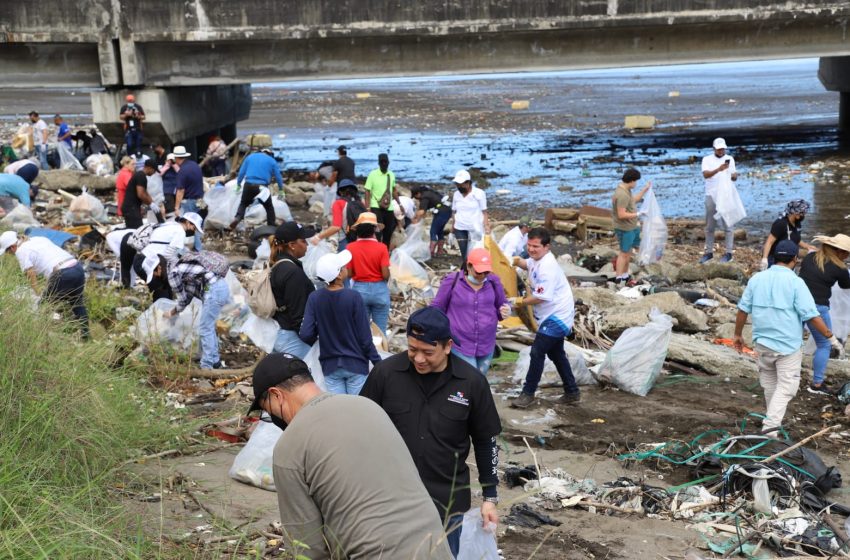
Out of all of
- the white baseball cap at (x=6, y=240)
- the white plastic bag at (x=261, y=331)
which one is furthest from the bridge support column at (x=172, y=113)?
the white plastic bag at (x=261, y=331)

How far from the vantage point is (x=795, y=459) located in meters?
6.37

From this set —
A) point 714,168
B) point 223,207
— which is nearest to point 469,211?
point 714,168

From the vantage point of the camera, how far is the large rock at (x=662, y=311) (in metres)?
10.3

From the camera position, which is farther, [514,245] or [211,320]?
[514,245]

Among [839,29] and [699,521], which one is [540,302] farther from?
[839,29]

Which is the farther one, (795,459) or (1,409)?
(795,459)

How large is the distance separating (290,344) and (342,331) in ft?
2.88

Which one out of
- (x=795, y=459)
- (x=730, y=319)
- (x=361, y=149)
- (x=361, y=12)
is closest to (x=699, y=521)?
(x=795, y=459)

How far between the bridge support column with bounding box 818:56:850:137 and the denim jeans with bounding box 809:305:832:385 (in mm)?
20828

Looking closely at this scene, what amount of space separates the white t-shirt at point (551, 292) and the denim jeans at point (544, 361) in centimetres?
18

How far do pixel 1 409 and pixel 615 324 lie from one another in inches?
263

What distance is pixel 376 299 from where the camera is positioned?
8719 millimetres

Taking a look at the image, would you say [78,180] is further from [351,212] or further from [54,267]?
[54,267]

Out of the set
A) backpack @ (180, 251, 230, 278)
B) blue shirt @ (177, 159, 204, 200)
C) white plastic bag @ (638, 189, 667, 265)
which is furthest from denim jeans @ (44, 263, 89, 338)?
white plastic bag @ (638, 189, 667, 265)
